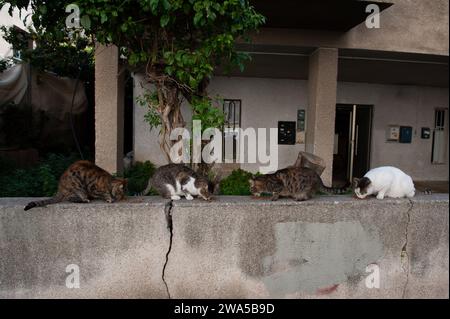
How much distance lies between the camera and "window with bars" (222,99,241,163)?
884 centimetres

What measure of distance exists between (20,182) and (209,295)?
3.07 meters

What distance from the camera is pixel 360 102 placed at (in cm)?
942

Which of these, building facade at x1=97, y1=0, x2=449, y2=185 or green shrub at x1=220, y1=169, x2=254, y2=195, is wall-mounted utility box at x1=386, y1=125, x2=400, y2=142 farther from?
green shrub at x1=220, y1=169, x2=254, y2=195

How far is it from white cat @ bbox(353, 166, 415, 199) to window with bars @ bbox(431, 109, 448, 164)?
8.30 m

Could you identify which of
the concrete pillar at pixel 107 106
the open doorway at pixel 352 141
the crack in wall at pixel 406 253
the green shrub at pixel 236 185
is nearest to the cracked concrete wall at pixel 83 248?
the green shrub at pixel 236 185

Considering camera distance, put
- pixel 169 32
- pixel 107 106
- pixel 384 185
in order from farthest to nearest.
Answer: pixel 107 106 → pixel 169 32 → pixel 384 185

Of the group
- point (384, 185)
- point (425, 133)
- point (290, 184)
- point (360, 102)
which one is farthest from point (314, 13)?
point (425, 133)

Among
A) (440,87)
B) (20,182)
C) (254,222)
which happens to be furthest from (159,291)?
(440,87)

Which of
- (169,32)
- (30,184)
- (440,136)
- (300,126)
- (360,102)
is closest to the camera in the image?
(169,32)

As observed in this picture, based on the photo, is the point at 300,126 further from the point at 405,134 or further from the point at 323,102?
the point at 405,134

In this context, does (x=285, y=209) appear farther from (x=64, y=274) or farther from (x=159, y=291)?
(x=64, y=274)

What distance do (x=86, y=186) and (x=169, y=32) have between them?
171cm

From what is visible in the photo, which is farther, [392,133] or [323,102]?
[392,133]

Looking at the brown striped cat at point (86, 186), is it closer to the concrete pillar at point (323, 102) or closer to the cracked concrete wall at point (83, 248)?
the cracked concrete wall at point (83, 248)
